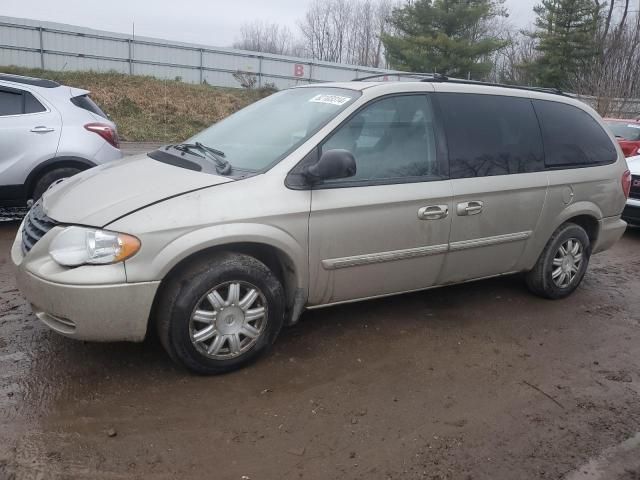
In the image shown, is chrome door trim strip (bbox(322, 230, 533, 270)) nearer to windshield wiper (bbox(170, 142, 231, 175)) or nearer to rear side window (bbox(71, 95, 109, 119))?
windshield wiper (bbox(170, 142, 231, 175))

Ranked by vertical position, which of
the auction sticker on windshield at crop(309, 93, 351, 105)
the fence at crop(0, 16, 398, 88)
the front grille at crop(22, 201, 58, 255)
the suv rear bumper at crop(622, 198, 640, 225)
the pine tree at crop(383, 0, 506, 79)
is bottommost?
the suv rear bumper at crop(622, 198, 640, 225)

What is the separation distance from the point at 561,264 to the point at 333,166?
2638 mm

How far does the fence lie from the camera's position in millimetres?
22453

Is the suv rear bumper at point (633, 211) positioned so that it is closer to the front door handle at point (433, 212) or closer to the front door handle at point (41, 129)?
the front door handle at point (433, 212)

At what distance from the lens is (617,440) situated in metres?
3.07

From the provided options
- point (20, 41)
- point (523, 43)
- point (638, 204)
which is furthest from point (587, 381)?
point (523, 43)

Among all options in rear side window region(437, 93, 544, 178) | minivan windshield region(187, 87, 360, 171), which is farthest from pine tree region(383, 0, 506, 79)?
minivan windshield region(187, 87, 360, 171)

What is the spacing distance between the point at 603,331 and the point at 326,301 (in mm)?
2307

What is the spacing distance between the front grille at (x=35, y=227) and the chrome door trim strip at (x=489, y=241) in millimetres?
2617

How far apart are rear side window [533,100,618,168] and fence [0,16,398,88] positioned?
74.4ft

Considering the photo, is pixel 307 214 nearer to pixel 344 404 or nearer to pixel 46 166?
pixel 344 404

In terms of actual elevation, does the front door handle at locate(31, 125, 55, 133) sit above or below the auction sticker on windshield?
below

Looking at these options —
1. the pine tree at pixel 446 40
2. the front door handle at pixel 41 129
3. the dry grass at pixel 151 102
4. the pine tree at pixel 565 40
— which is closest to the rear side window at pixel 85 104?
the front door handle at pixel 41 129

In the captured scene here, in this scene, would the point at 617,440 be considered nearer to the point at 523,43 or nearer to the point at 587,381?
the point at 587,381
